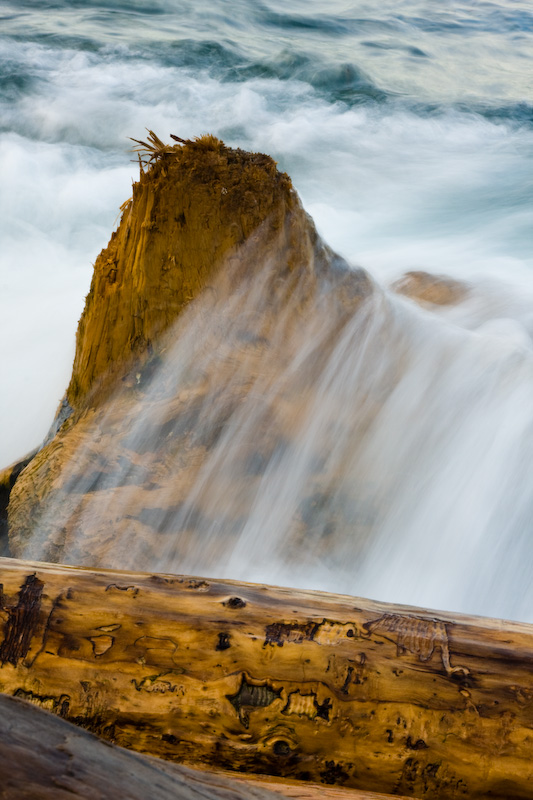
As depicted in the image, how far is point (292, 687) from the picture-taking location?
1.45m

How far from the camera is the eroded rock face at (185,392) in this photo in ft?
8.59

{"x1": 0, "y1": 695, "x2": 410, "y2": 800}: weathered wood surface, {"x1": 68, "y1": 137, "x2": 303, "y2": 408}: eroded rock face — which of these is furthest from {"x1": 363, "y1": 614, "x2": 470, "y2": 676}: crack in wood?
{"x1": 68, "y1": 137, "x2": 303, "y2": 408}: eroded rock face

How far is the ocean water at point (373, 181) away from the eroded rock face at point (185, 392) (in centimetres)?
44

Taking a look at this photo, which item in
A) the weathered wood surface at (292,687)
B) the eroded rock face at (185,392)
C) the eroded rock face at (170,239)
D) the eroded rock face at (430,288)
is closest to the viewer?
the weathered wood surface at (292,687)

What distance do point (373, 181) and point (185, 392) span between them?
736 cm

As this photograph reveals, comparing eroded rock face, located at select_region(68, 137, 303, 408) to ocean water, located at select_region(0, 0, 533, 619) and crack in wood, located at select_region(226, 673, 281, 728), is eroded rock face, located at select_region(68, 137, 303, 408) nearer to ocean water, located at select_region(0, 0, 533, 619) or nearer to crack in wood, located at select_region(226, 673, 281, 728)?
ocean water, located at select_region(0, 0, 533, 619)

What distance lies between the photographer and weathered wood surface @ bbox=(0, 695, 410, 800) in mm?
845

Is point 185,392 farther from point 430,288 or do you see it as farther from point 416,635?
point 430,288

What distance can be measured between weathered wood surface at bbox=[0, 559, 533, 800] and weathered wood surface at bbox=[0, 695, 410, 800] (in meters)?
0.33

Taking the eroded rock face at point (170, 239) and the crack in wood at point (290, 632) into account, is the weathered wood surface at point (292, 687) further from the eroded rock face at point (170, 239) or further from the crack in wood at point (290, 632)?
the eroded rock face at point (170, 239)

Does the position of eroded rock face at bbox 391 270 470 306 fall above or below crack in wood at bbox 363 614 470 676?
above

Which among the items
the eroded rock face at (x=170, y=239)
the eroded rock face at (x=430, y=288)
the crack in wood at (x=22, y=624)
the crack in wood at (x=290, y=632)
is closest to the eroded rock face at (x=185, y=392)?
the eroded rock face at (x=170, y=239)

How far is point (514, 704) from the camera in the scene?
1389 millimetres

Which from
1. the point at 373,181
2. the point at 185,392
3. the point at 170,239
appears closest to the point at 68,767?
the point at 185,392
